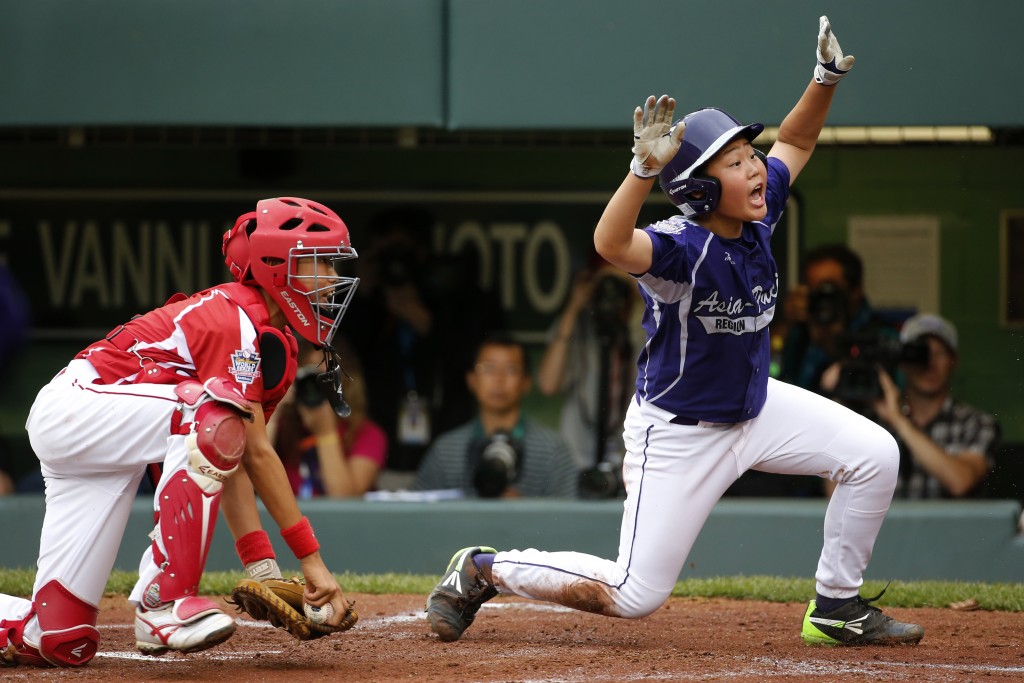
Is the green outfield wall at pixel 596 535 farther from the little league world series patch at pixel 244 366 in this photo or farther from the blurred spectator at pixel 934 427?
the little league world series patch at pixel 244 366

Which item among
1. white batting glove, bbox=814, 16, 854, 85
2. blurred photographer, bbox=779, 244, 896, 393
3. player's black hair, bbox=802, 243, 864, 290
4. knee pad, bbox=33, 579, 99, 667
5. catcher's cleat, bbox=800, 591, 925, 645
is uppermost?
white batting glove, bbox=814, 16, 854, 85

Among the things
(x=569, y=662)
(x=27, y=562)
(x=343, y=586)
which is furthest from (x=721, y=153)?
(x=27, y=562)

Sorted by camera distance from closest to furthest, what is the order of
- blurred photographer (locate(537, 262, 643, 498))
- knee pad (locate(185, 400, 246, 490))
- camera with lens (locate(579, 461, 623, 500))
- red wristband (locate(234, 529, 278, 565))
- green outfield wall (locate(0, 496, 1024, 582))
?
knee pad (locate(185, 400, 246, 490)) < red wristband (locate(234, 529, 278, 565)) < green outfield wall (locate(0, 496, 1024, 582)) < camera with lens (locate(579, 461, 623, 500)) < blurred photographer (locate(537, 262, 643, 498))

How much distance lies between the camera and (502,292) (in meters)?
7.85

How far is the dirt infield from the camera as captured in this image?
3.61m

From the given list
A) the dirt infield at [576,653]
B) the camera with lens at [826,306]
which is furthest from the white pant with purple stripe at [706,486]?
the camera with lens at [826,306]

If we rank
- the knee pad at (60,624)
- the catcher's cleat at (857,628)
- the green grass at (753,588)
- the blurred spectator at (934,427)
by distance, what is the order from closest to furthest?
the knee pad at (60,624), the catcher's cleat at (857,628), the green grass at (753,588), the blurred spectator at (934,427)

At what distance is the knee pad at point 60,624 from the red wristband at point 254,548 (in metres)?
0.42

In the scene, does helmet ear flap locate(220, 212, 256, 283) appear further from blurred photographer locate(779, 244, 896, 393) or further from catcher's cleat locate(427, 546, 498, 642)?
blurred photographer locate(779, 244, 896, 393)

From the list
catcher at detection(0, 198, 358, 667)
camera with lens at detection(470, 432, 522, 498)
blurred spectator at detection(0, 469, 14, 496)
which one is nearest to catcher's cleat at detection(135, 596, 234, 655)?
catcher at detection(0, 198, 358, 667)

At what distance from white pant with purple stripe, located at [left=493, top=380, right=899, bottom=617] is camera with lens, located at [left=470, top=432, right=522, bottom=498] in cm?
248

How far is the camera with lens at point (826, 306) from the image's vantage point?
23.2 feet

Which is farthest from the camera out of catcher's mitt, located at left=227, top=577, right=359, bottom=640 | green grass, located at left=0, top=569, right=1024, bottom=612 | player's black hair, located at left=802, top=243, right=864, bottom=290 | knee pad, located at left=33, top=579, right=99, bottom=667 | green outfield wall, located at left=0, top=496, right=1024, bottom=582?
player's black hair, located at left=802, top=243, right=864, bottom=290

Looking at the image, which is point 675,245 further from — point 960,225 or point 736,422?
point 960,225
